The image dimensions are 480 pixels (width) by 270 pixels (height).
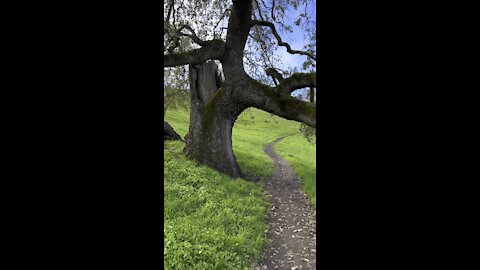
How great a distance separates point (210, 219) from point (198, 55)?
5772 mm

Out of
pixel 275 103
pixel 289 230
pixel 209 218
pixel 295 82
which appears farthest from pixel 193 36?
pixel 289 230

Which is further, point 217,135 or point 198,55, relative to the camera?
point 217,135

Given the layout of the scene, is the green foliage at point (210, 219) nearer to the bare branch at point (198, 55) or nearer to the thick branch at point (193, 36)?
the bare branch at point (198, 55)

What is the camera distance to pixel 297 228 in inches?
284

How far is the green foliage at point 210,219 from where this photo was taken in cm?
489

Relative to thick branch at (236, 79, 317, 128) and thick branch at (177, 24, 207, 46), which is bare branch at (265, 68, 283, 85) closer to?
thick branch at (236, 79, 317, 128)

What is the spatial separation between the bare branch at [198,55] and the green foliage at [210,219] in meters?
3.52

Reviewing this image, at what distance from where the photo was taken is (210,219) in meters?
6.53

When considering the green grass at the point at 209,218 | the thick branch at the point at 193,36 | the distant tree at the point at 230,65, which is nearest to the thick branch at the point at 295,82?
the distant tree at the point at 230,65

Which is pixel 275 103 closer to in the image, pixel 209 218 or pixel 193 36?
pixel 193 36
